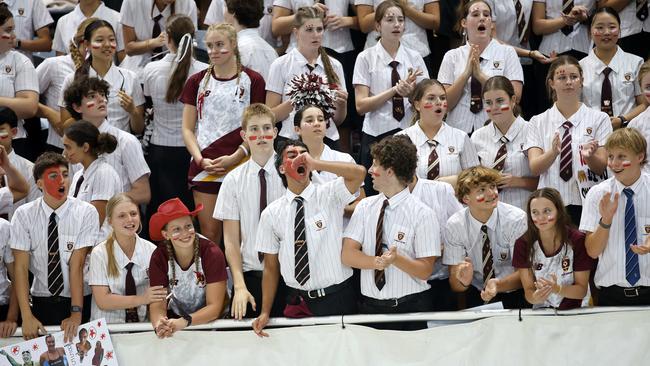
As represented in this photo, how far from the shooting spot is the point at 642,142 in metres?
7.03

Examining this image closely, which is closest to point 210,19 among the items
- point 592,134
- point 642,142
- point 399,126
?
point 399,126

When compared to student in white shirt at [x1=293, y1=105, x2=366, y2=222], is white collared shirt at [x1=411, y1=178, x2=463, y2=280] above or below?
below

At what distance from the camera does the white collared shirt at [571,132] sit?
323 inches

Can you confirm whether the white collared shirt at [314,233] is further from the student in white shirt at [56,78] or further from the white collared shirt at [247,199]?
the student in white shirt at [56,78]

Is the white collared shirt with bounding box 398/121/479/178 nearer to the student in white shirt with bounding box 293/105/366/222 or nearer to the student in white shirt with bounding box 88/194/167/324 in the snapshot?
the student in white shirt with bounding box 293/105/366/222

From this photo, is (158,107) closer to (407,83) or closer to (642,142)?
(407,83)

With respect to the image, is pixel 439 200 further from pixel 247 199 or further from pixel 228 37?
pixel 228 37

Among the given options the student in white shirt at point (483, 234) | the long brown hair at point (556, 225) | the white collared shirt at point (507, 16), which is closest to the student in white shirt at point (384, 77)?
the white collared shirt at point (507, 16)

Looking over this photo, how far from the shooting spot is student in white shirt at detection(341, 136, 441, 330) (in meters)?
7.04

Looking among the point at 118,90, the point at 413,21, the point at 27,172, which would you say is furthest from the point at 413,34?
the point at 27,172

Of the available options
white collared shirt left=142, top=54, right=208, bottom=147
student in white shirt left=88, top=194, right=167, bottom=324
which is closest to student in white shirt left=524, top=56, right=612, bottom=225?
white collared shirt left=142, top=54, right=208, bottom=147

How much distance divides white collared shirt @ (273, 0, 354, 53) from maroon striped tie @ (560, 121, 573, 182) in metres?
2.52

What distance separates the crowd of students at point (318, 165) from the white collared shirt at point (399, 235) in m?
0.01

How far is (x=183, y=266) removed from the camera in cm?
714
